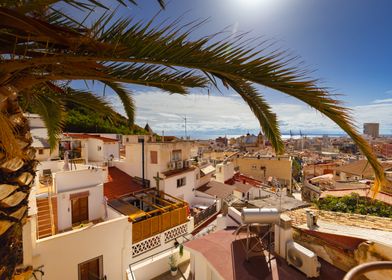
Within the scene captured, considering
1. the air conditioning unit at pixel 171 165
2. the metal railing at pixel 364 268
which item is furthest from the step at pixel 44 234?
the metal railing at pixel 364 268

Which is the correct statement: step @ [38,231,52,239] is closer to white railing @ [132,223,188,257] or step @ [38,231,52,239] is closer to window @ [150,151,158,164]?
white railing @ [132,223,188,257]

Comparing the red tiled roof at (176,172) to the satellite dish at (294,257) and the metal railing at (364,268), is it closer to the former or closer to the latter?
the satellite dish at (294,257)

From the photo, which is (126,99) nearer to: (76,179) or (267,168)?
(76,179)

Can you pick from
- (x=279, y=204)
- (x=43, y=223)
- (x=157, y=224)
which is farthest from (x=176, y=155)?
(x=43, y=223)

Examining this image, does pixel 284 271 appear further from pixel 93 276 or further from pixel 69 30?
pixel 93 276

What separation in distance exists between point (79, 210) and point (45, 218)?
144 cm

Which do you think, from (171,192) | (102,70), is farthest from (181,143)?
(102,70)

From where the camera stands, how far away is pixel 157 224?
1019 cm

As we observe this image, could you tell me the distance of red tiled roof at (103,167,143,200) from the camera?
13091 millimetres

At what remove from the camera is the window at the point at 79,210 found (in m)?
9.54

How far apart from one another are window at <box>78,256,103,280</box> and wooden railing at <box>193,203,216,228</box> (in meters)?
6.34

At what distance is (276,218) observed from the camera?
538cm

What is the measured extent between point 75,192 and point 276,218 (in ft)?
26.5

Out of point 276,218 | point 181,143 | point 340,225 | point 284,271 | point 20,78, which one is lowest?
point 284,271
